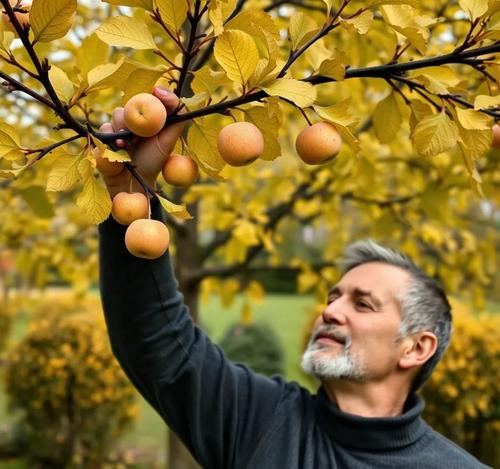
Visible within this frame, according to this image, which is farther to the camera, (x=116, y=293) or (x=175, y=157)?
(x=116, y=293)

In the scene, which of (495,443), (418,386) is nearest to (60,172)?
(418,386)

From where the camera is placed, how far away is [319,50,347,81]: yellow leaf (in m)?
0.82

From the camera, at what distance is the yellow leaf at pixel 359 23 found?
0.84 metres

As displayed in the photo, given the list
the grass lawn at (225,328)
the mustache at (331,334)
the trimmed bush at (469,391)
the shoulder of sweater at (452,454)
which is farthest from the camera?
the grass lawn at (225,328)

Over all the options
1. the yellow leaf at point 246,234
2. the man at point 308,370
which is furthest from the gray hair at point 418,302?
the yellow leaf at point 246,234

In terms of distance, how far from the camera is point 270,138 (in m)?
0.91

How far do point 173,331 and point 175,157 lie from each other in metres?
0.76

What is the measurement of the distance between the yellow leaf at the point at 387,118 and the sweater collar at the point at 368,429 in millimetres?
838

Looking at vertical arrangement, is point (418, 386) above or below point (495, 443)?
above

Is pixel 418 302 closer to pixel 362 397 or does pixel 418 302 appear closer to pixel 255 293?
pixel 362 397

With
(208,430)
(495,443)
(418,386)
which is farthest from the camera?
(495,443)

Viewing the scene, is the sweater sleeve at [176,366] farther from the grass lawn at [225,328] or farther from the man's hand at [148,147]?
the grass lawn at [225,328]

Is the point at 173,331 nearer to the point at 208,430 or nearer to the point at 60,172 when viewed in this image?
the point at 208,430

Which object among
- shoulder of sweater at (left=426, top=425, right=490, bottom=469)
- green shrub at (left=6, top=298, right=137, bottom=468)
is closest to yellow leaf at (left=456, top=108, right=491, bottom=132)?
shoulder of sweater at (left=426, top=425, right=490, bottom=469)
